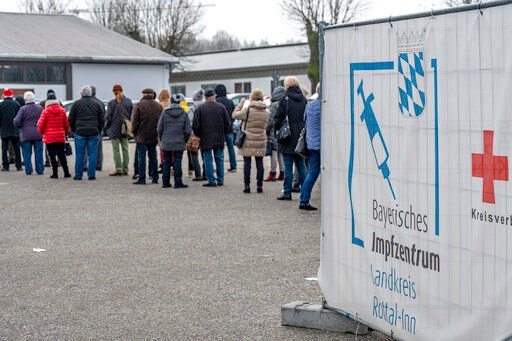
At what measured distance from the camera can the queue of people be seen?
15.5 metres

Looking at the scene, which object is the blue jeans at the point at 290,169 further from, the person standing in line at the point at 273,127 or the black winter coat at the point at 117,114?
the black winter coat at the point at 117,114

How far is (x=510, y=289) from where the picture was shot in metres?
5.26

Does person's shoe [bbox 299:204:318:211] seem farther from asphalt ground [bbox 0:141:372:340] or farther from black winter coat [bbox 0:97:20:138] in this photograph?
black winter coat [bbox 0:97:20:138]

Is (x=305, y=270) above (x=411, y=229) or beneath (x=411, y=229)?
beneath

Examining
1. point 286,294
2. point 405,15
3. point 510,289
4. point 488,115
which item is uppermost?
point 405,15

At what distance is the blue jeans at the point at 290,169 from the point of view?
15648mm

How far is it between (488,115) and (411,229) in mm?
1039

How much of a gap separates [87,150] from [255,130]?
475cm

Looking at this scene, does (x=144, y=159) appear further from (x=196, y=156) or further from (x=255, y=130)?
(x=255, y=130)

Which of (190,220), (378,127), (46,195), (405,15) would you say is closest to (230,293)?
(378,127)


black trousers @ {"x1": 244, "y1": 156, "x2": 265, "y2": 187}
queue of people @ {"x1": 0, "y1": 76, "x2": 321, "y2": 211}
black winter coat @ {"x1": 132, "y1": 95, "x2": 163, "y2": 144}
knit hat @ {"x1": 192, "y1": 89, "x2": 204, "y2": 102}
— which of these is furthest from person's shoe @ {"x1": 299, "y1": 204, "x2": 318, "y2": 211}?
knit hat @ {"x1": 192, "y1": 89, "x2": 204, "y2": 102}

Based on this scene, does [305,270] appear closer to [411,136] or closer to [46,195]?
[411,136]

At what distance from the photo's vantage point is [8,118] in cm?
2302

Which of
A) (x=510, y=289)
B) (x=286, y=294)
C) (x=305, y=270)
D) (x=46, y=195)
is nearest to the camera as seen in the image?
(x=510, y=289)
